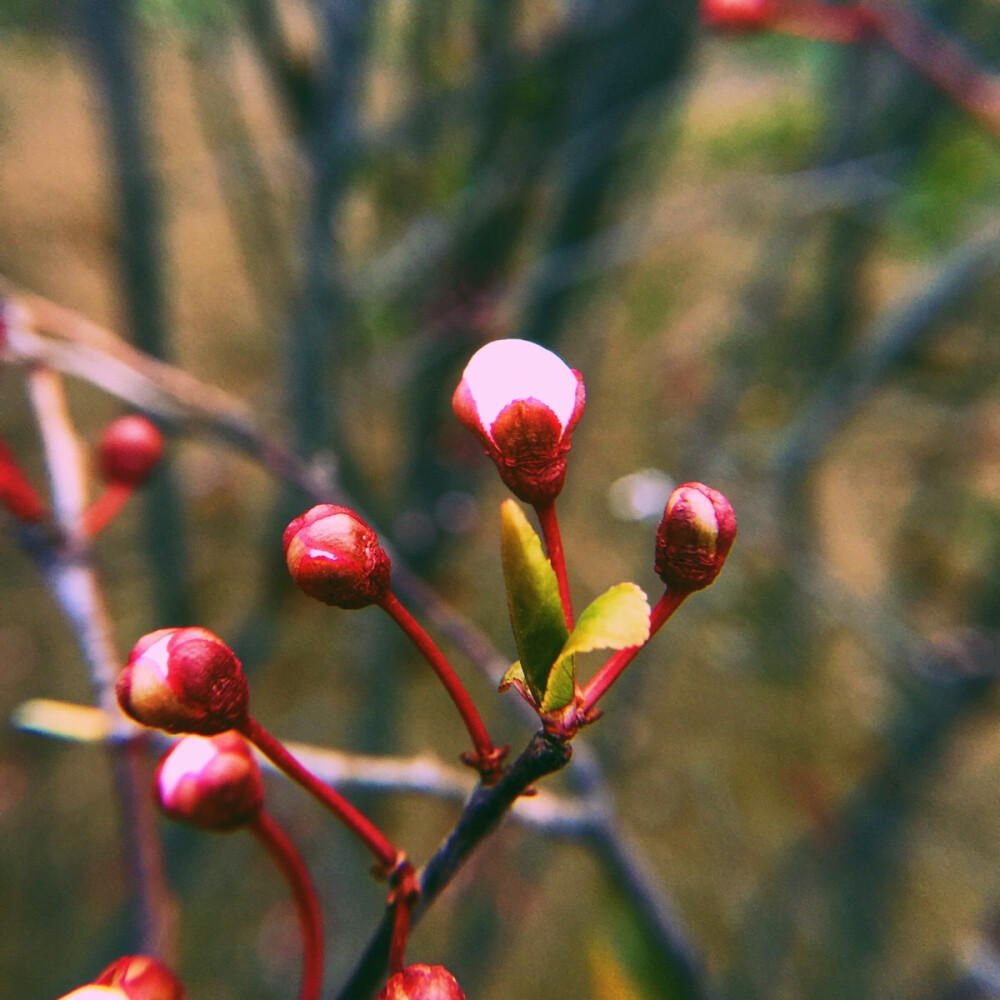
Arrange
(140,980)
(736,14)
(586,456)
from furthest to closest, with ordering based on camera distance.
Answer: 1. (586,456)
2. (736,14)
3. (140,980)

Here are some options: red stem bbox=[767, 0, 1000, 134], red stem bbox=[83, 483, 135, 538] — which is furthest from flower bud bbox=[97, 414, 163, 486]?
red stem bbox=[767, 0, 1000, 134]

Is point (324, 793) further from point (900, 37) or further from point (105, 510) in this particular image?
point (900, 37)

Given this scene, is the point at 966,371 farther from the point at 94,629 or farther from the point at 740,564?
the point at 94,629

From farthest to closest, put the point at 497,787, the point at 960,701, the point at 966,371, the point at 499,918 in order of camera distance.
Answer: the point at 499,918
the point at 966,371
the point at 960,701
the point at 497,787

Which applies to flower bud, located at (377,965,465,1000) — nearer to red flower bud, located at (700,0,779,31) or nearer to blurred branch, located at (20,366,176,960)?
blurred branch, located at (20,366,176,960)

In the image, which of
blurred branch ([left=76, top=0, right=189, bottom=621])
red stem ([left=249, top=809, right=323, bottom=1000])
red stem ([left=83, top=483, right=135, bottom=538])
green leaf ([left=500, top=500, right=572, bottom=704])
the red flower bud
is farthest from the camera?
blurred branch ([left=76, top=0, right=189, bottom=621])

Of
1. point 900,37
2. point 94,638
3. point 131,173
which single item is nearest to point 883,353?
point 900,37

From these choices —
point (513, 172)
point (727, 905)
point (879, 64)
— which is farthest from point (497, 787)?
point (727, 905)
